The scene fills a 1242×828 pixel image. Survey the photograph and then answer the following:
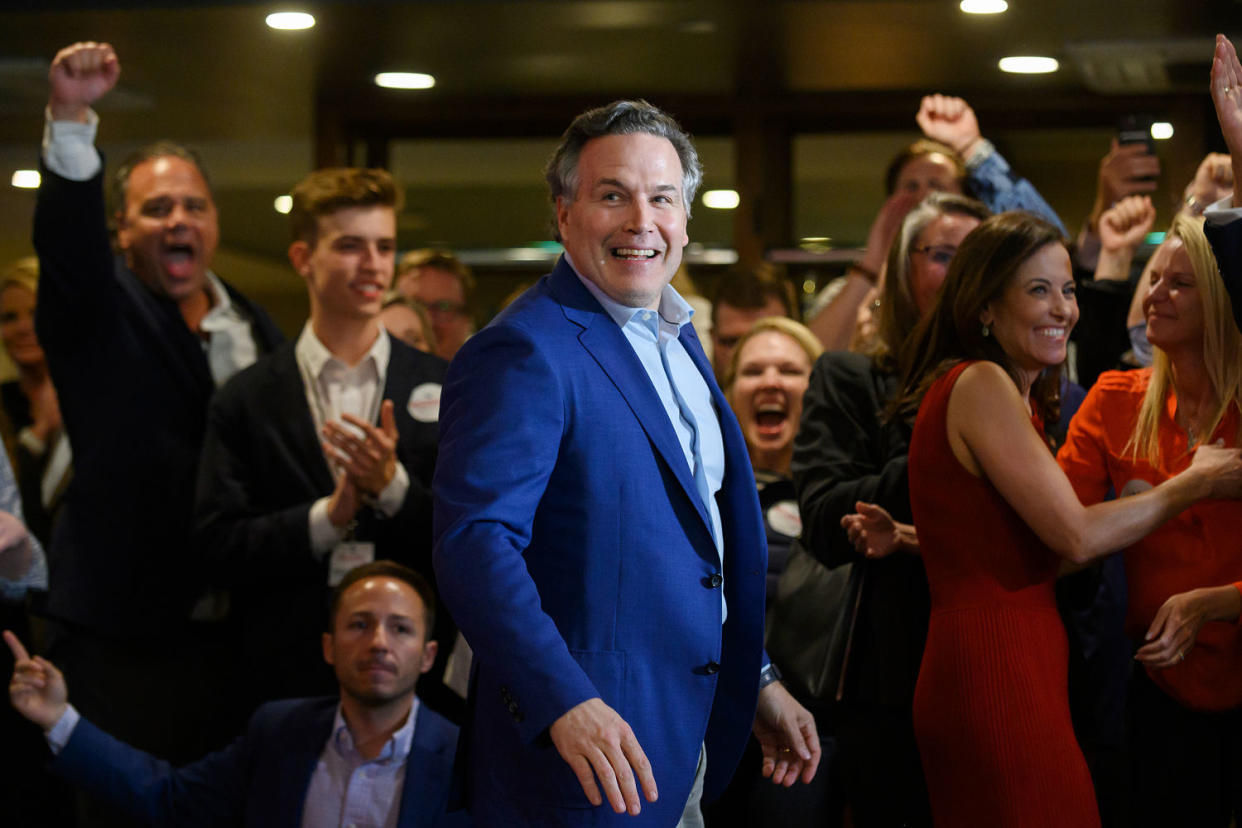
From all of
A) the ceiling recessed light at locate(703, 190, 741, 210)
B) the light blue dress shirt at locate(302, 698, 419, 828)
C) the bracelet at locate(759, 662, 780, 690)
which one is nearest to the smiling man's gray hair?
the bracelet at locate(759, 662, 780, 690)

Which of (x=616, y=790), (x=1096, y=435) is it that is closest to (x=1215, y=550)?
(x=1096, y=435)

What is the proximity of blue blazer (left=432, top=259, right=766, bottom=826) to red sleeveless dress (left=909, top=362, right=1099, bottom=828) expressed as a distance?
1.83 ft

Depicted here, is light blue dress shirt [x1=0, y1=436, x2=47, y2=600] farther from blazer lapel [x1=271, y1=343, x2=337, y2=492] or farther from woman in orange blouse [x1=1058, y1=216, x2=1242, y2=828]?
woman in orange blouse [x1=1058, y1=216, x2=1242, y2=828]

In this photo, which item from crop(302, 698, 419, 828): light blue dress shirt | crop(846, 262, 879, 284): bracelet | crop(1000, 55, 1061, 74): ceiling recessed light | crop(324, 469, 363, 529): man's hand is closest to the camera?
crop(302, 698, 419, 828): light blue dress shirt

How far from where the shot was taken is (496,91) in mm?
5574

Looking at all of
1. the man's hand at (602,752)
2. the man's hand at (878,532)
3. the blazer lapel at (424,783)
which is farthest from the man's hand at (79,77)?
the man's hand at (602,752)

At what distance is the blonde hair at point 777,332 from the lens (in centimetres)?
379

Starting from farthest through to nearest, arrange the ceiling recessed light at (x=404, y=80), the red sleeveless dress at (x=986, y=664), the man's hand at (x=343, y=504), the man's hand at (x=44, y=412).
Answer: the ceiling recessed light at (x=404, y=80), the man's hand at (x=44, y=412), the man's hand at (x=343, y=504), the red sleeveless dress at (x=986, y=664)

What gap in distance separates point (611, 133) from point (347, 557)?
1596 millimetres

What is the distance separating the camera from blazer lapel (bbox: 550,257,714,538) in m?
1.96

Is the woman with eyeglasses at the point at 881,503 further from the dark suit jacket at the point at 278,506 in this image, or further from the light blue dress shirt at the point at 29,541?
the light blue dress shirt at the point at 29,541

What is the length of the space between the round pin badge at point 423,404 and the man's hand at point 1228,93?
1.75 m

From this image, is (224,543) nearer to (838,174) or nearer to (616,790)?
(616,790)

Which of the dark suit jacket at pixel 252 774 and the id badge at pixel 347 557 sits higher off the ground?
the id badge at pixel 347 557
